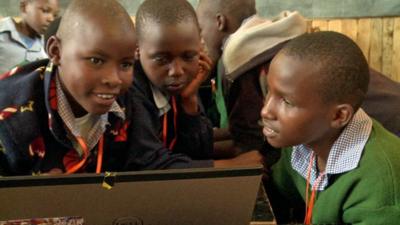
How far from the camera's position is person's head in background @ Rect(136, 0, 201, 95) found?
1124mm

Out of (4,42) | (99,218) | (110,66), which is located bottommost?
(4,42)

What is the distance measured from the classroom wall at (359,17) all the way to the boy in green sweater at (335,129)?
2.58 meters

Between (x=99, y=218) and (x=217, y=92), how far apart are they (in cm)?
98

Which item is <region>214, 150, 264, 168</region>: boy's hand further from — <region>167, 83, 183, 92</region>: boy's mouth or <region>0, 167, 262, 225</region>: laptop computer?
<region>0, 167, 262, 225</region>: laptop computer

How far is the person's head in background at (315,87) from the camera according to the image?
896 mm

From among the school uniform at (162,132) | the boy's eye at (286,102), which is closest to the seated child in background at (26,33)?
the school uniform at (162,132)

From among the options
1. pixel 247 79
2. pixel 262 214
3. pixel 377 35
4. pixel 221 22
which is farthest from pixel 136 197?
pixel 377 35

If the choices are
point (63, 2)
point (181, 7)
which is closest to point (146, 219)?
point (181, 7)

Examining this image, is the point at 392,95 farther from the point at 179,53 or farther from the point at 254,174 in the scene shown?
the point at 254,174

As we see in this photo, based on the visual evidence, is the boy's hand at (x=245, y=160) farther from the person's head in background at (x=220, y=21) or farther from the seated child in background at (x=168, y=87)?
the person's head in background at (x=220, y=21)

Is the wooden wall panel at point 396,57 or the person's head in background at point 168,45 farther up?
the person's head in background at point 168,45

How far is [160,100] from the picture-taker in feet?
3.76

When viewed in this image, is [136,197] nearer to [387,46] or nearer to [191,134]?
[191,134]

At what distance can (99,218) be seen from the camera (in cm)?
63
